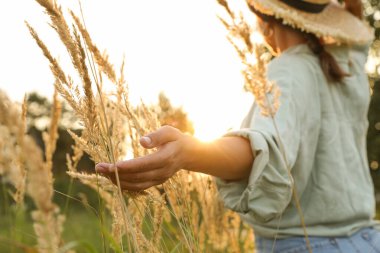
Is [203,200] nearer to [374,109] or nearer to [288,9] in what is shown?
[288,9]

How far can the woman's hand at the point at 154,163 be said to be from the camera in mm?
1130

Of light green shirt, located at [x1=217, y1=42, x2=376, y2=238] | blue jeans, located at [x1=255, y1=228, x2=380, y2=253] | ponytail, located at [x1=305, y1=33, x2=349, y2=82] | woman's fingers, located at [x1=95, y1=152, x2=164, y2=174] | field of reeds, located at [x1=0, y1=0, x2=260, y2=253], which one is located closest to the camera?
field of reeds, located at [x1=0, y1=0, x2=260, y2=253]

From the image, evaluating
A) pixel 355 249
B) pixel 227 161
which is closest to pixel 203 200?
pixel 355 249

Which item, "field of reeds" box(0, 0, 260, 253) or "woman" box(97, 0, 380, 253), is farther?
"woman" box(97, 0, 380, 253)

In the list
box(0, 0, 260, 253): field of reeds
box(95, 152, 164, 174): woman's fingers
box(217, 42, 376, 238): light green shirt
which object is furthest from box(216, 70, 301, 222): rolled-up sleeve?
box(95, 152, 164, 174): woman's fingers

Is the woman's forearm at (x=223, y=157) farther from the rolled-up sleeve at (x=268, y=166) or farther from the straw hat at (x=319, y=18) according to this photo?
the straw hat at (x=319, y=18)

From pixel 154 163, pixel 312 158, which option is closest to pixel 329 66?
pixel 312 158

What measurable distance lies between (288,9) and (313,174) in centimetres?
57

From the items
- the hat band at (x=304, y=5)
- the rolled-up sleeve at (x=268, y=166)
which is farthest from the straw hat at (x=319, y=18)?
the rolled-up sleeve at (x=268, y=166)

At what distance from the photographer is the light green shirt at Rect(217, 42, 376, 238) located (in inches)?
62.7

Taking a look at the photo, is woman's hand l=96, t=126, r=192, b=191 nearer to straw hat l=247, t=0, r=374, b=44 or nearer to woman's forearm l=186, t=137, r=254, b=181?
woman's forearm l=186, t=137, r=254, b=181

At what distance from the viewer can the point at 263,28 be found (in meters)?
2.16

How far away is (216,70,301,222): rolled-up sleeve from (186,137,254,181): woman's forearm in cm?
2

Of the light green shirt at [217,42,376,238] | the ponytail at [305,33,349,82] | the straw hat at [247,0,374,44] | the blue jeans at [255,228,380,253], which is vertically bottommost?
the blue jeans at [255,228,380,253]
